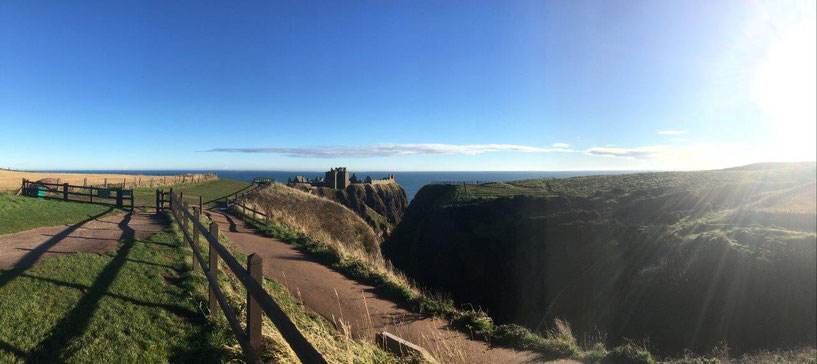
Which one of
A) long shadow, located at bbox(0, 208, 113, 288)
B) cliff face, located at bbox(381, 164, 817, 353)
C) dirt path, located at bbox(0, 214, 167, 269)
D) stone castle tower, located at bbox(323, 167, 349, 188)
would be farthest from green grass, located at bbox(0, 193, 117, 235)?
stone castle tower, located at bbox(323, 167, 349, 188)

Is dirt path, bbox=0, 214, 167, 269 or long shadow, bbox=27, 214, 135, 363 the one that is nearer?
long shadow, bbox=27, 214, 135, 363

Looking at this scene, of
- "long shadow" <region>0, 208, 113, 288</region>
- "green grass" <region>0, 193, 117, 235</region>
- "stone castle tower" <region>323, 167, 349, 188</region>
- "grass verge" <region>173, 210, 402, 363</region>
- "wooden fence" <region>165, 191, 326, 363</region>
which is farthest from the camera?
"stone castle tower" <region>323, 167, 349, 188</region>

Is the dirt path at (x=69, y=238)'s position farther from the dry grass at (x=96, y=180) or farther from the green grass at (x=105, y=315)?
the dry grass at (x=96, y=180)

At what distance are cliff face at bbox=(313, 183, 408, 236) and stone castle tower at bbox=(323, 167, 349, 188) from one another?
6.98 feet

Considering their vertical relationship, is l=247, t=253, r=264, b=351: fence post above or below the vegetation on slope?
above

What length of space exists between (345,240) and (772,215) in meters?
23.5

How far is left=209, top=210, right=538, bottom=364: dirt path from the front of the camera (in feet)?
22.4

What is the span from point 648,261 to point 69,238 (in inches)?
829

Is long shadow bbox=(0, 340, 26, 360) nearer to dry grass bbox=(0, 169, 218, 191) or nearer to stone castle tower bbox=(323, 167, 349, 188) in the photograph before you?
dry grass bbox=(0, 169, 218, 191)

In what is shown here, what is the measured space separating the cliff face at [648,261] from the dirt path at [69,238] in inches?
502

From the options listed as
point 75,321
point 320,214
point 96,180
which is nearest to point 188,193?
point 320,214

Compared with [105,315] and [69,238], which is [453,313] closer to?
[105,315]

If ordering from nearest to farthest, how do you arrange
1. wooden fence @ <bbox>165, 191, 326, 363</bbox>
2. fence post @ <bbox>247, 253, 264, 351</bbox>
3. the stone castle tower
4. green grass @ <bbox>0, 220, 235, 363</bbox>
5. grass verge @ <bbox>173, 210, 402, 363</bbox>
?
wooden fence @ <bbox>165, 191, 326, 363</bbox> → fence post @ <bbox>247, 253, 264, 351</bbox> → grass verge @ <bbox>173, 210, 402, 363</bbox> → green grass @ <bbox>0, 220, 235, 363</bbox> → the stone castle tower

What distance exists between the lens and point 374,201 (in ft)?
251
